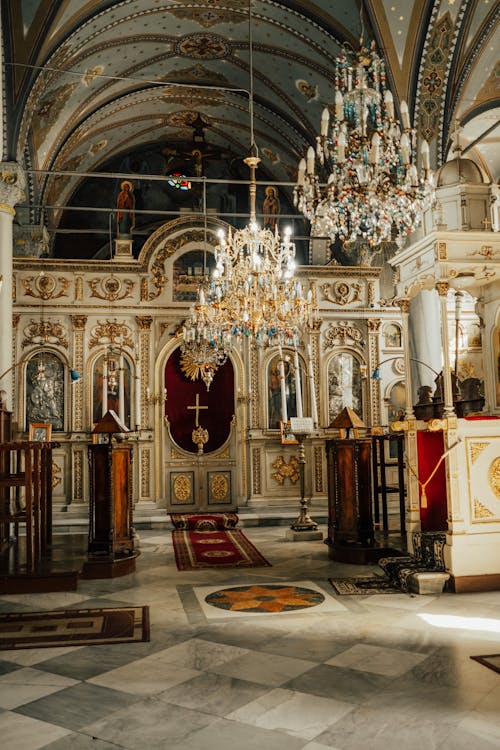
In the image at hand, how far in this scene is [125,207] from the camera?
48.2 feet

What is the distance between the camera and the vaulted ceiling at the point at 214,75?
9.39 meters

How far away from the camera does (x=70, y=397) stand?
1186 centimetres

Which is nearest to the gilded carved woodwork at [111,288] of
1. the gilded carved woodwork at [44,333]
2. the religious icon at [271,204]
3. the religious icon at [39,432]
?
the gilded carved woodwork at [44,333]

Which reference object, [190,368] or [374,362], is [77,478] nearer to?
[190,368]

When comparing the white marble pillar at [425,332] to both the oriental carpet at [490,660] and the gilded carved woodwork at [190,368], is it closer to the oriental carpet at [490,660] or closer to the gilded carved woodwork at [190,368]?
the gilded carved woodwork at [190,368]

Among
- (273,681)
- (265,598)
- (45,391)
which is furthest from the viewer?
(45,391)

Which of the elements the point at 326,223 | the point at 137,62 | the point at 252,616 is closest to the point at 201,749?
the point at 252,616

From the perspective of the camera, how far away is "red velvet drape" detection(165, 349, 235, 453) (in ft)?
40.7

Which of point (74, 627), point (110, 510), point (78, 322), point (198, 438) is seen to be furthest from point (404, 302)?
point (78, 322)

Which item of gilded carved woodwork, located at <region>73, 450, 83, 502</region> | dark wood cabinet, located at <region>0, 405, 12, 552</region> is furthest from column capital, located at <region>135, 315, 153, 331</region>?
dark wood cabinet, located at <region>0, 405, 12, 552</region>

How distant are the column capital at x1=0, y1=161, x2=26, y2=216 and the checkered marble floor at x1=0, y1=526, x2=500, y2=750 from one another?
19.7ft

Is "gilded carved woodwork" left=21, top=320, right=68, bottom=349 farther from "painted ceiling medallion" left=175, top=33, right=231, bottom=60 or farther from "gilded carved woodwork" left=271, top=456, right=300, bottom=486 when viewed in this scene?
"painted ceiling medallion" left=175, top=33, right=231, bottom=60

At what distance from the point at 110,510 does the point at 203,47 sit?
847cm

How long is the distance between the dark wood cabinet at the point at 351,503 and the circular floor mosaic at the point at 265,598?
1400 millimetres
